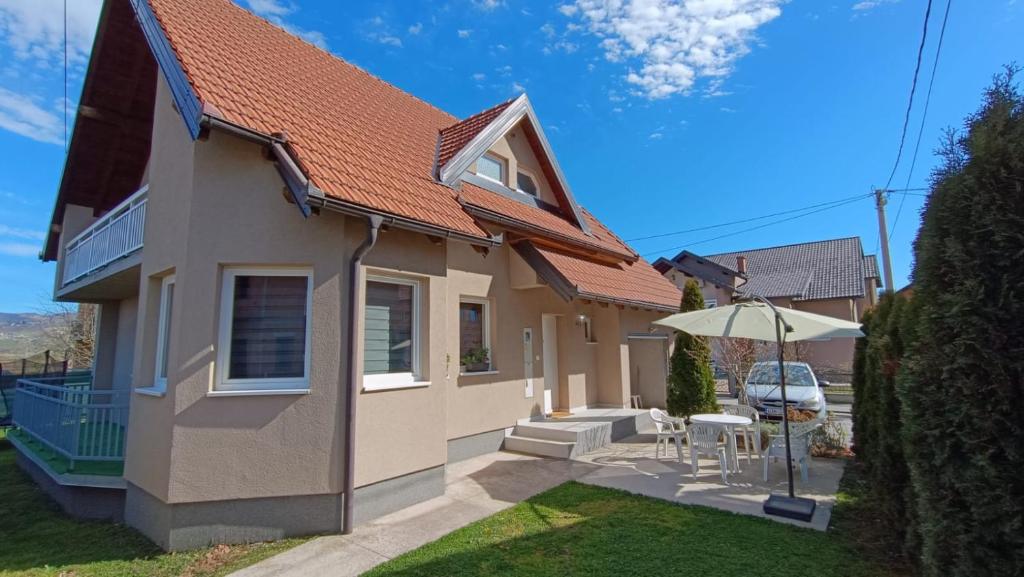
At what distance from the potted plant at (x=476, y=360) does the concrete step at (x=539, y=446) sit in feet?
6.57

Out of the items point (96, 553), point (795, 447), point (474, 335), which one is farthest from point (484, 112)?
point (96, 553)

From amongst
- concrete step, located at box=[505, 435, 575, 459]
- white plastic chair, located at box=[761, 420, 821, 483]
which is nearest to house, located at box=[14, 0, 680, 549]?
concrete step, located at box=[505, 435, 575, 459]

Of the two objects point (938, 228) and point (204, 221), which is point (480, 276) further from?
point (938, 228)

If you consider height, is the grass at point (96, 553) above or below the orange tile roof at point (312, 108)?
below

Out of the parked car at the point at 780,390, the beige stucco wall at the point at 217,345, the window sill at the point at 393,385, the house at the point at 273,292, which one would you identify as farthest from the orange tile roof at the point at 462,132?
the parked car at the point at 780,390

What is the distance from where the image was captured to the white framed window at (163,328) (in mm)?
7656

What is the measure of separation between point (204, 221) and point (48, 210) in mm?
12153

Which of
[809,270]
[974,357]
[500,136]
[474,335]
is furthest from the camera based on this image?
[809,270]

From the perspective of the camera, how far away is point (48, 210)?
13.9 meters

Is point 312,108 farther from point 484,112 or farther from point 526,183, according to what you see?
point 526,183

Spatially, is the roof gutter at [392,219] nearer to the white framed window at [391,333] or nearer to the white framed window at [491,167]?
the white framed window at [391,333]

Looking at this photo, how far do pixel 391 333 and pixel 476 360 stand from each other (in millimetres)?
3335

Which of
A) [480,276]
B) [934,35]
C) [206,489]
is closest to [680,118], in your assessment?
[934,35]

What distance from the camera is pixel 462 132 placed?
12992mm
